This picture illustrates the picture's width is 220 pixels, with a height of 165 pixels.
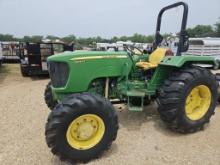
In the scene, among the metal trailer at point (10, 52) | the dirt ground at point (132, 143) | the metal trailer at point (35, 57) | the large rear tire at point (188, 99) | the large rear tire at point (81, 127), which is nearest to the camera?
the large rear tire at point (81, 127)

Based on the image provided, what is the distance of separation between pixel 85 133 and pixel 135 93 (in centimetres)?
124

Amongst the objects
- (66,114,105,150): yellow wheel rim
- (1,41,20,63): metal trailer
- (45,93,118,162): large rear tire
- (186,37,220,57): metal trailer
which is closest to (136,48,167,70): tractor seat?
(45,93,118,162): large rear tire

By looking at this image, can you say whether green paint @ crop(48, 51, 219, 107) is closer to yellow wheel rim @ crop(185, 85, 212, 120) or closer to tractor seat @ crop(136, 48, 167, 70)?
tractor seat @ crop(136, 48, 167, 70)

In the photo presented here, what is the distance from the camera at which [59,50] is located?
39.8ft

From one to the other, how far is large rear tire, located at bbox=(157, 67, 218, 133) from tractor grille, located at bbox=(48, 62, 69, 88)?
4.97ft

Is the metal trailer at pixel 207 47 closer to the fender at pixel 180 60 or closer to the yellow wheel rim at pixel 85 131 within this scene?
the fender at pixel 180 60

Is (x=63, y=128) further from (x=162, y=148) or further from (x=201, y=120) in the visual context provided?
(x=201, y=120)

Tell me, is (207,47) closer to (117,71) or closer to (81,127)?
(117,71)

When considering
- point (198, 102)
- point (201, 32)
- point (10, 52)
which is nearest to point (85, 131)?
point (198, 102)

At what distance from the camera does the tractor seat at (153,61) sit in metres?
4.21

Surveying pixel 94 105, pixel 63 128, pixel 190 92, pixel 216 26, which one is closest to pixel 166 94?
pixel 190 92

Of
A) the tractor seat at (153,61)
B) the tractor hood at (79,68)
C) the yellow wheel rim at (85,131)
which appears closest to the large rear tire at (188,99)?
the tractor seat at (153,61)

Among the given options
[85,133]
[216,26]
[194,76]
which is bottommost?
[85,133]

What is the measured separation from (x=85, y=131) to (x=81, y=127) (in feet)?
0.25
